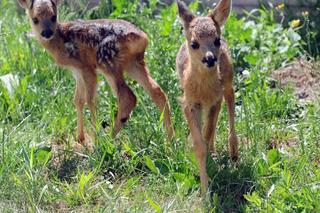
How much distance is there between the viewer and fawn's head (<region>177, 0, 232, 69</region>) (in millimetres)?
6348

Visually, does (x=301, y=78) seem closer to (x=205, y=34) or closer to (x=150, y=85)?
(x=150, y=85)

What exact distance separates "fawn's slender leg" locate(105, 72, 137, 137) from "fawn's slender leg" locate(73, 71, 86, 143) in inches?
12.5

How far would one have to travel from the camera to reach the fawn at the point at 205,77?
6.43 m

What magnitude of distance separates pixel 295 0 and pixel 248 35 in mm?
1299

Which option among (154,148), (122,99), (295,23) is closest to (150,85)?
(122,99)

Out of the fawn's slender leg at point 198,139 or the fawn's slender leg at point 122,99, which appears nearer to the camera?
the fawn's slender leg at point 198,139

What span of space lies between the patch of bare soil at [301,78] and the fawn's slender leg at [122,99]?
1.58m

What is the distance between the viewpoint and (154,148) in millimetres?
7012

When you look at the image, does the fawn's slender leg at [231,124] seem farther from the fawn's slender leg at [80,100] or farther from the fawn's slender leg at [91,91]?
the fawn's slender leg at [80,100]

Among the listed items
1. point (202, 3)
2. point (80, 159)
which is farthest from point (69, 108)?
point (202, 3)

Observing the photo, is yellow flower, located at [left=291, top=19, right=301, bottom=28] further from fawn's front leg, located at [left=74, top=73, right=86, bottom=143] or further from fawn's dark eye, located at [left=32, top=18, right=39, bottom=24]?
fawn's dark eye, located at [left=32, top=18, right=39, bottom=24]

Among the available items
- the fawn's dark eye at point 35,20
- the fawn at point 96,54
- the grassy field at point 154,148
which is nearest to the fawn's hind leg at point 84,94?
the fawn at point 96,54

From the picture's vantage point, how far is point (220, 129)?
7.41 meters

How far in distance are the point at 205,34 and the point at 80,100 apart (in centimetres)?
169
